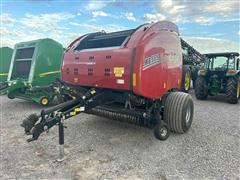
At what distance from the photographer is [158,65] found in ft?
12.2

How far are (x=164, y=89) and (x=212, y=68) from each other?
19.0ft

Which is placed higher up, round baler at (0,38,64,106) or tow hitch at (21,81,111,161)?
round baler at (0,38,64,106)

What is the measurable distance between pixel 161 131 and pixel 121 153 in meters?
0.83

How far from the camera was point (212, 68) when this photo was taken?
8852 mm

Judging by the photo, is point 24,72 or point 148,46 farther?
point 24,72

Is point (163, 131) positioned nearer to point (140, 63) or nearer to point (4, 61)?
point (140, 63)

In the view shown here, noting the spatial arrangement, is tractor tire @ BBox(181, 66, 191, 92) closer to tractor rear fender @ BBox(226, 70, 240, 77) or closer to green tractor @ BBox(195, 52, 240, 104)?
green tractor @ BBox(195, 52, 240, 104)

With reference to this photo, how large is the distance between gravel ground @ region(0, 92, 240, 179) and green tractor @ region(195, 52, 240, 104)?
11.0 feet

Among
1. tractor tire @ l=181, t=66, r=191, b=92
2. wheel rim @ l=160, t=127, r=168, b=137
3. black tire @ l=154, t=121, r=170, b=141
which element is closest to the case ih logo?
A: black tire @ l=154, t=121, r=170, b=141

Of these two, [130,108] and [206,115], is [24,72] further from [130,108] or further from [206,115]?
[206,115]

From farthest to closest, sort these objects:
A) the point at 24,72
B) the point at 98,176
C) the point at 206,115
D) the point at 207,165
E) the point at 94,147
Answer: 1. the point at 24,72
2. the point at 206,115
3. the point at 94,147
4. the point at 207,165
5. the point at 98,176

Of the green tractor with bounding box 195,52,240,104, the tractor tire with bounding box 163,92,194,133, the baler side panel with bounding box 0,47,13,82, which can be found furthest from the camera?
the baler side panel with bounding box 0,47,13,82

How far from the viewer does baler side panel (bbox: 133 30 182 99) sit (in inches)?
132

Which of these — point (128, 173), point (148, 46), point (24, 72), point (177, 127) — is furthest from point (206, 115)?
point (24, 72)
